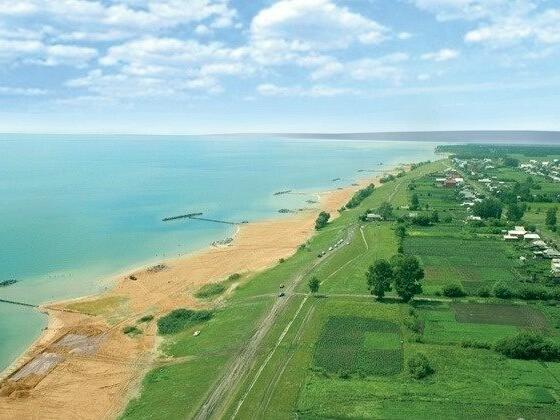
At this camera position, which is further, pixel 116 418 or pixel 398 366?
pixel 398 366

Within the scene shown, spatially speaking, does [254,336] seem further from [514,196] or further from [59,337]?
[514,196]

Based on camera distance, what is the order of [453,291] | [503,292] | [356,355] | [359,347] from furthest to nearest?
[453,291] < [503,292] < [359,347] < [356,355]

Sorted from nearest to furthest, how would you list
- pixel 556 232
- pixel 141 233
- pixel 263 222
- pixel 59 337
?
pixel 59 337 → pixel 556 232 → pixel 141 233 → pixel 263 222

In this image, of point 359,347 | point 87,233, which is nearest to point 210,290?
point 359,347

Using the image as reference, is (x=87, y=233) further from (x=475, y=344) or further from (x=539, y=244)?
(x=539, y=244)

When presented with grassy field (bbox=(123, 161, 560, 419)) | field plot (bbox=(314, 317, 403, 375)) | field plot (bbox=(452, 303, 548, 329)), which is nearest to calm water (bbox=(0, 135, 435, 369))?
grassy field (bbox=(123, 161, 560, 419))

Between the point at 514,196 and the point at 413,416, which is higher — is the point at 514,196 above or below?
above

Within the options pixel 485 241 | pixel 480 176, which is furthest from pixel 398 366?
pixel 480 176

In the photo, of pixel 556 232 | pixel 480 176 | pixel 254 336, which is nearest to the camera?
pixel 254 336
